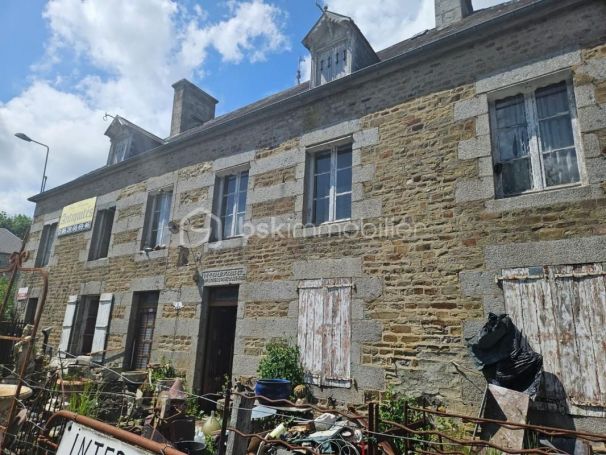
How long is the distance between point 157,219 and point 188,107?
4499 mm

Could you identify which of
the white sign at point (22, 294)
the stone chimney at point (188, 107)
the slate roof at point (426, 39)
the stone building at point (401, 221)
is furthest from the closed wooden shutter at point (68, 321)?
the stone chimney at point (188, 107)

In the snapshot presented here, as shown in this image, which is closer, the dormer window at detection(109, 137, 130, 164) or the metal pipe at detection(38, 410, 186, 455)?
the metal pipe at detection(38, 410, 186, 455)

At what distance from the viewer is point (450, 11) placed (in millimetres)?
8164

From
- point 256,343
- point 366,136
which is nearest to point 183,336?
point 256,343

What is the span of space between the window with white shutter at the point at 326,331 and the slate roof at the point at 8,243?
118ft

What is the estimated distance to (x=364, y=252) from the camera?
5.93 meters

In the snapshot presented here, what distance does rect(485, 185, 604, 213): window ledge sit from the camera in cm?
452

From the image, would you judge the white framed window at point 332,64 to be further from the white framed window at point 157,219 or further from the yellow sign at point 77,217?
the yellow sign at point 77,217

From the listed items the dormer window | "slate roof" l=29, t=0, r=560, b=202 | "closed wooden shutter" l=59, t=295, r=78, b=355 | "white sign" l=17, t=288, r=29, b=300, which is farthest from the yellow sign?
"white sign" l=17, t=288, r=29, b=300

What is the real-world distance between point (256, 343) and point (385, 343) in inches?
92.0

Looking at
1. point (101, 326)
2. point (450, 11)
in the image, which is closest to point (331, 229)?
point (450, 11)

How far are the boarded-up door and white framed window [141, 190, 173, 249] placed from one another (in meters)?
7.47

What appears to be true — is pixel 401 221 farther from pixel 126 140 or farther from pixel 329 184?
pixel 126 140

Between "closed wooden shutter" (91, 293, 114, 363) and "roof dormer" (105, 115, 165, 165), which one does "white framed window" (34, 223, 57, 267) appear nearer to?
"roof dormer" (105, 115, 165, 165)
